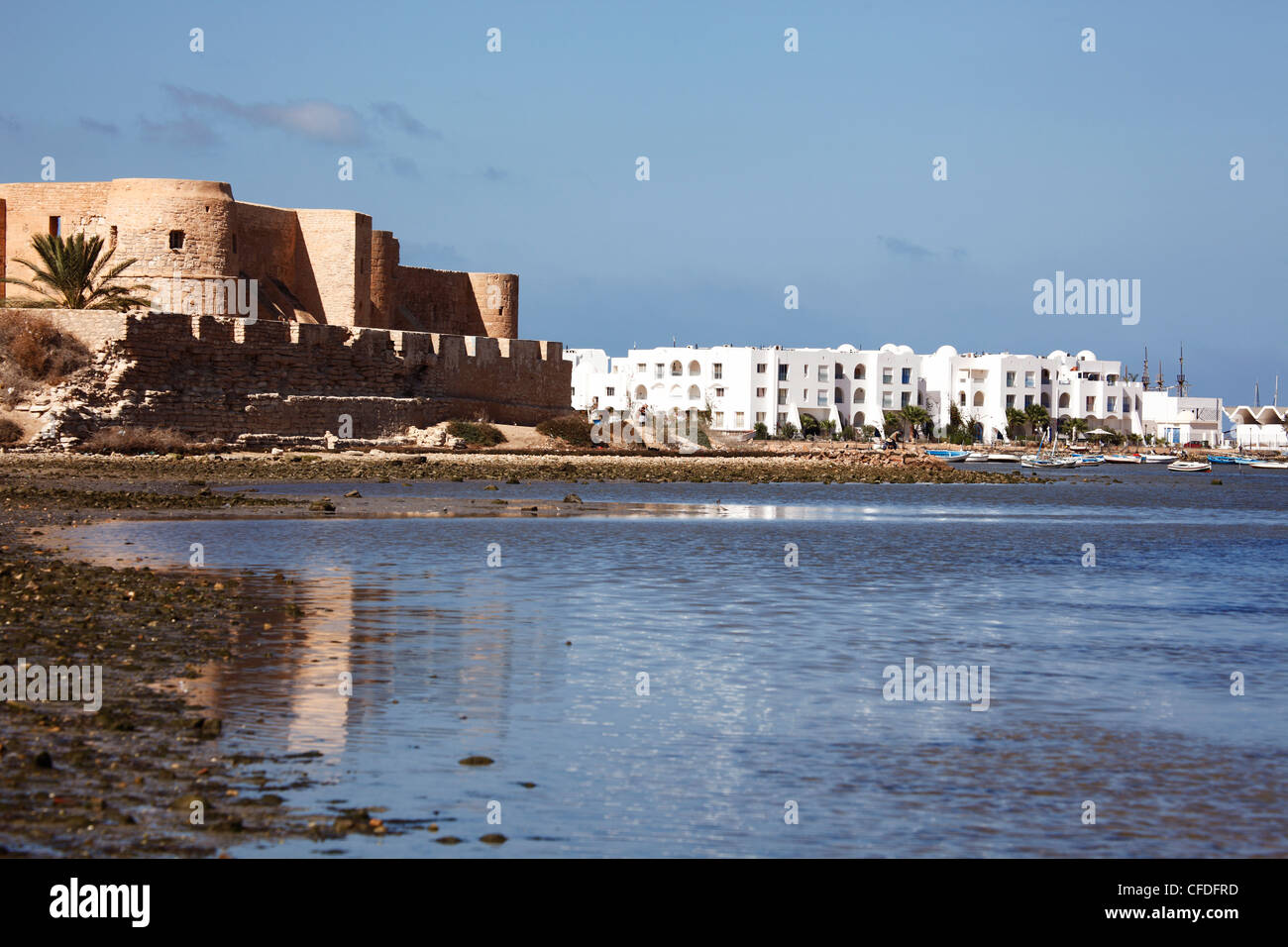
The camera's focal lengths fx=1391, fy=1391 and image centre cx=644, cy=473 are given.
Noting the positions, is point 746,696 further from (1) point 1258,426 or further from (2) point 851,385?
(1) point 1258,426

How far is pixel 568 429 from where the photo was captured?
49.7 meters

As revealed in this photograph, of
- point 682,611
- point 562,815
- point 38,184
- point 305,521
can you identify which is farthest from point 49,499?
point 38,184

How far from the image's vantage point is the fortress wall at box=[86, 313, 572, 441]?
121 ft

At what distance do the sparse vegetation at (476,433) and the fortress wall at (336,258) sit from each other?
4678mm

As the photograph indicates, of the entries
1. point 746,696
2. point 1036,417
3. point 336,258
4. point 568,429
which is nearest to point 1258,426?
point 1036,417

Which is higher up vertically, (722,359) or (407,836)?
(722,359)

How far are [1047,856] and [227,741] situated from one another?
13.5ft

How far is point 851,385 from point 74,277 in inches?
2388

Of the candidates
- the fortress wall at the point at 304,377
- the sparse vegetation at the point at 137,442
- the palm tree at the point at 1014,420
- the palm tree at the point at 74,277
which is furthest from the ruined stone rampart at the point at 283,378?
the palm tree at the point at 1014,420

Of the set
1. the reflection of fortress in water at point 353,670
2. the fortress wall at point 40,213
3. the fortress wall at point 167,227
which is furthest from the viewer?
the fortress wall at point 40,213

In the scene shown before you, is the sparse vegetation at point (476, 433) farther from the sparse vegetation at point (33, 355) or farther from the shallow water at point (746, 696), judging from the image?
the shallow water at point (746, 696)

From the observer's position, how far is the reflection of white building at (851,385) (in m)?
88.6
